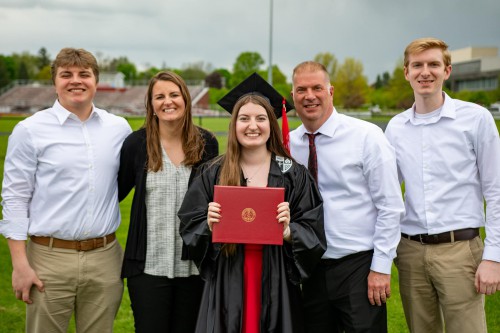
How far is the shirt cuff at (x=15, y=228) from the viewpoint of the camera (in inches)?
147

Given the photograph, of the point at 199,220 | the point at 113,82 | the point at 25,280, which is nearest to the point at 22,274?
the point at 25,280

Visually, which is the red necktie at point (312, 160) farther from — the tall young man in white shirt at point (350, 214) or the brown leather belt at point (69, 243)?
the brown leather belt at point (69, 243)

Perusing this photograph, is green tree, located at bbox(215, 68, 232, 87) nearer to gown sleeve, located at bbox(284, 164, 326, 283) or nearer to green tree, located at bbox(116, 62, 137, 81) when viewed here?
green tree, located at bbox(116, 62, 137, 81)

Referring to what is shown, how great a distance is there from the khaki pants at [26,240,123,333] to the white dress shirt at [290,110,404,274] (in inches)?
62.0

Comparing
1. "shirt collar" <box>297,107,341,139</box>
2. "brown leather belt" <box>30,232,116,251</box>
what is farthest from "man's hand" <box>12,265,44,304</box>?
"shirt collar" <box>297,107,341,139</box>

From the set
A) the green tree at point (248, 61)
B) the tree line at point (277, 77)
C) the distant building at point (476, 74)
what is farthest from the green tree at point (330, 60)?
the green tree at point (248, 61)

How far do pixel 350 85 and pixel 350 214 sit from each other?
61.2 meters

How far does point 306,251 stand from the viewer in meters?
3.47

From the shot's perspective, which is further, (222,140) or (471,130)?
(222,140)

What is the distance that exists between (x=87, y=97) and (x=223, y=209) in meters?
1.34

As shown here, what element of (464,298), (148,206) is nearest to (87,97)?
(148,206)

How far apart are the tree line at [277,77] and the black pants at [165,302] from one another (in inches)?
1891

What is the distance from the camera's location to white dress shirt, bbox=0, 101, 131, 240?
373cm

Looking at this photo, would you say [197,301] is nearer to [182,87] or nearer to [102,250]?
[102,250]
